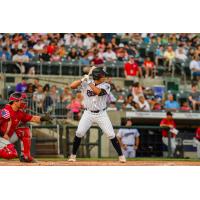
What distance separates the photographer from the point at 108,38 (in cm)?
2261

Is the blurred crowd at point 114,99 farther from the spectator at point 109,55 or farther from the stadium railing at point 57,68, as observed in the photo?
the spectator at point 109,55

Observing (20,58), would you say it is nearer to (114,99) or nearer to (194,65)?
(114,99)

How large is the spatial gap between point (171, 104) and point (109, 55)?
2.77 metres

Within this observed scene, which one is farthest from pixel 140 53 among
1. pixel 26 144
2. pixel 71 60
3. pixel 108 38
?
pixel 26 144

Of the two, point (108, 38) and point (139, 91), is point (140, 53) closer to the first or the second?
point (108, 38)

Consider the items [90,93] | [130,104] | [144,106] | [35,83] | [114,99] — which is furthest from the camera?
[144,106]

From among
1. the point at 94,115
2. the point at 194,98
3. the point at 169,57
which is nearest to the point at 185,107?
the point at 194,98

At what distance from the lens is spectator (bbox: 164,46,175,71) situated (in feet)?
73.0

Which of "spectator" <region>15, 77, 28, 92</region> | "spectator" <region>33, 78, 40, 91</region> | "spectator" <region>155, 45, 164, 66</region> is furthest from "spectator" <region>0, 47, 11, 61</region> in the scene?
"spectator" <region>155, 45, 164, 66</region>

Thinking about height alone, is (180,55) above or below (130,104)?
above

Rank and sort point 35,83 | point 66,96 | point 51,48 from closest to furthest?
point 66,96 < point 35,83 < point 51,48

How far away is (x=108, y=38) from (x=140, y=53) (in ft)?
3.85

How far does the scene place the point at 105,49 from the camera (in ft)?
70.8

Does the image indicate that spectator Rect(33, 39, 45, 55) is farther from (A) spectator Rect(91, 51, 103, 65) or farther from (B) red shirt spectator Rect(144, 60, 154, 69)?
(B) red shirt spectator Rect(144, 60, 154, 69)
